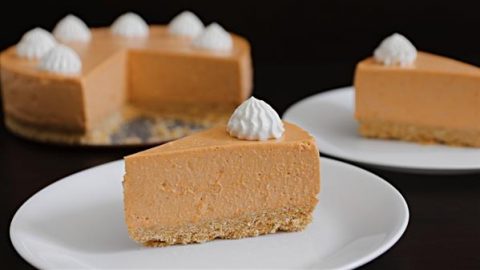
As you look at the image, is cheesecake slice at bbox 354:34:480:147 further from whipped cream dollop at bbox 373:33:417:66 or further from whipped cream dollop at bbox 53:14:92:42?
whipped cream dollop at bbox 53:14:92:42

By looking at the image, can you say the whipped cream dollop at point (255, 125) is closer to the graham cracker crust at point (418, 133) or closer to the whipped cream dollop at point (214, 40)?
the graham cracker crust at point (418, 133)

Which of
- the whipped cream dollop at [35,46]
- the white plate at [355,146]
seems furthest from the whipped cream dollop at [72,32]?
the white plate at [355,146]

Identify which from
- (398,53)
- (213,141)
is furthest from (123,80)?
(213,141)

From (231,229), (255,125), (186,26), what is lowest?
(231,229)

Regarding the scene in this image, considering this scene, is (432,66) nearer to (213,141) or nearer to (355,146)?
(355,146)

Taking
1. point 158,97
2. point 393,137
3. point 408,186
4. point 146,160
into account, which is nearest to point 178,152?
point 146,160

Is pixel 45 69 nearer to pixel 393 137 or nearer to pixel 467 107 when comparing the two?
pixel 393 137

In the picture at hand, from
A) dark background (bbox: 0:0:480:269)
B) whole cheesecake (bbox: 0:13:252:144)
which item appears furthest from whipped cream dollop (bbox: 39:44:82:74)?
dark background (bbox: 0:0:480:269)
